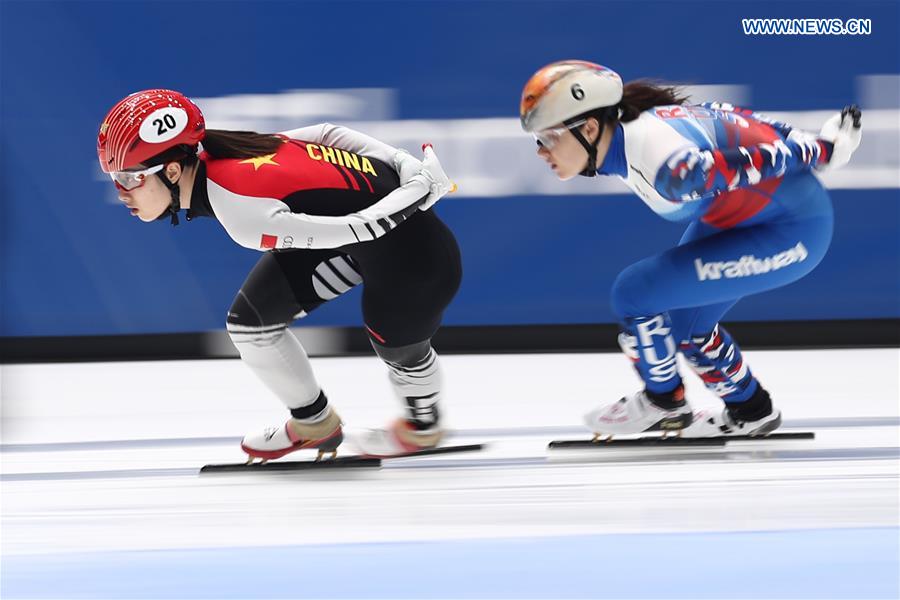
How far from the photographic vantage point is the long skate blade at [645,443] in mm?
3523

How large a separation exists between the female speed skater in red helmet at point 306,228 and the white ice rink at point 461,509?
232 mm

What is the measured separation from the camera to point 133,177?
2930mm

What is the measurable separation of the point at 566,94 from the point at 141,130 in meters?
1.19

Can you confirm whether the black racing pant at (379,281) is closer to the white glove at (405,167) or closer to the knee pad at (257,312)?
the knee pad at (257,312)

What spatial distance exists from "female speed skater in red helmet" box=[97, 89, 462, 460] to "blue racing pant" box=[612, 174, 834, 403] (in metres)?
0.60

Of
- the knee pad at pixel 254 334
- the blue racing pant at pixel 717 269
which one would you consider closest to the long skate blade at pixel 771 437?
the blue racing pant at pixel 717 269

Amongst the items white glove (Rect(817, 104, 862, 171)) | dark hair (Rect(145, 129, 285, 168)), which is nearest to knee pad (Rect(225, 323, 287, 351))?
dark hair (Rect(145, 129, 285, 168))

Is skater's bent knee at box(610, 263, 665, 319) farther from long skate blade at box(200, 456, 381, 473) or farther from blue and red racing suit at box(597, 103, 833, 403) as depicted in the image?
long skate blade at box(200, 456, 381, 473)

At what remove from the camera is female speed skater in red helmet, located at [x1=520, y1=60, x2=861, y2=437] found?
3094 millimetres

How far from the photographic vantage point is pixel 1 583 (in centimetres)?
237

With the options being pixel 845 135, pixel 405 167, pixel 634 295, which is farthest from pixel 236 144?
pixel 845 135

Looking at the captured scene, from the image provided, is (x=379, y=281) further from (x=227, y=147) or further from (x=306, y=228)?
(x=227, y=147)

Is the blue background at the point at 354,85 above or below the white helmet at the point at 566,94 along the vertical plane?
above

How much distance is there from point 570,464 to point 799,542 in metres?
0.94
